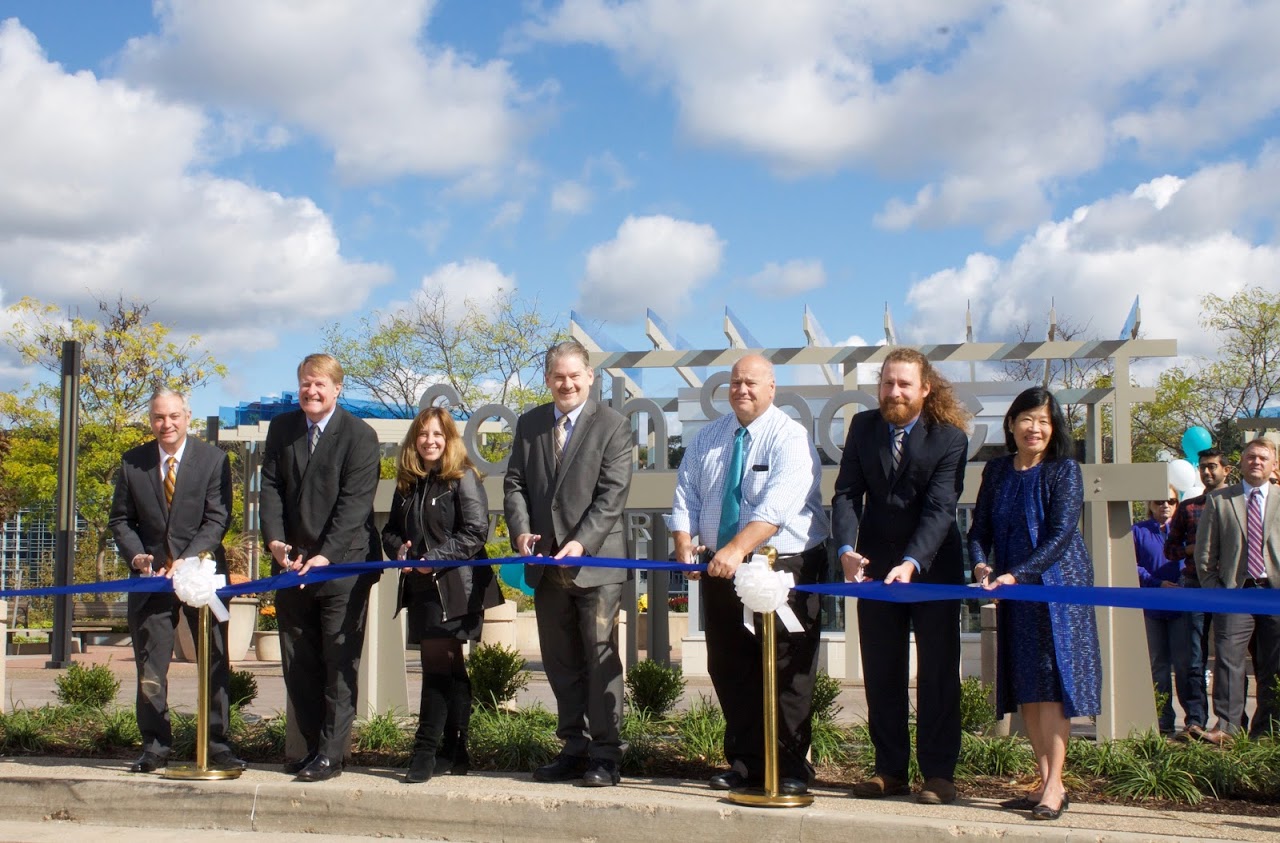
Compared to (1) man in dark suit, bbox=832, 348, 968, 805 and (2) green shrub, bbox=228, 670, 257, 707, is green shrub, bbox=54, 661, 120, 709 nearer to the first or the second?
(2) green shrub, bbox=228, 670, 257, 707

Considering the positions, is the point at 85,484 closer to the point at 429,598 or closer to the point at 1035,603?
the point at 429,598

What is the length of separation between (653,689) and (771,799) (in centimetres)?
273

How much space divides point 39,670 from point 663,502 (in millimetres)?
10419

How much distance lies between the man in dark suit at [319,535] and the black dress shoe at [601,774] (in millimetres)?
1242

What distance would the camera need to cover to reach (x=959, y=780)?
19.2 ft

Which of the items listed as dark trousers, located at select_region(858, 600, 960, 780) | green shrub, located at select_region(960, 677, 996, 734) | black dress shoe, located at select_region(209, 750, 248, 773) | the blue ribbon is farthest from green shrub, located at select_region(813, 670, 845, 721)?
black dress shoe, located at select_region(209, 750, 248, 773)

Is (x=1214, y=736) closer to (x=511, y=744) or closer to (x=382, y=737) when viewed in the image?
(x=511, y=744)

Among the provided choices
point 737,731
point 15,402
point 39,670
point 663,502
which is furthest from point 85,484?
point 737,731

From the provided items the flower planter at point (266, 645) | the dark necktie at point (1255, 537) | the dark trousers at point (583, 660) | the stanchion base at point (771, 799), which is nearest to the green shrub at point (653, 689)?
the dark trousers at point (583, 660)

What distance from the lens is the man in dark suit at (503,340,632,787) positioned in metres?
5.84

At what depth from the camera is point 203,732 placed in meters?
6.11

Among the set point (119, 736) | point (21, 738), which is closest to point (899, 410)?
point (119, 736)

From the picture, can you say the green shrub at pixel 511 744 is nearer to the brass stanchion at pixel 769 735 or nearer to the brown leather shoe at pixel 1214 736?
the brass stanchion at pixel 769 735

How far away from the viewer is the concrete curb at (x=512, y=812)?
4.75 metres
